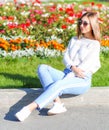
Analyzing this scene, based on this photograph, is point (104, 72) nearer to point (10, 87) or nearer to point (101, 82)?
point (101, 82)

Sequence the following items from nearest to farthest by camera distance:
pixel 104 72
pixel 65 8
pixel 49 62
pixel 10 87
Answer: pixel 10 87 < pixel 104 72 < pixel 49 62 < pixel 65 8

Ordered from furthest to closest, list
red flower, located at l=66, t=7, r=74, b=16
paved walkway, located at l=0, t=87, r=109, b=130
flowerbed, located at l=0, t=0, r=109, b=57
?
red flower, located at l=66, t=7, r=74, b=16 < flowerbed, located at l=0, t=0, r=109, b=57 < paved walkway, located at l=0, t=87, r=109, b=130

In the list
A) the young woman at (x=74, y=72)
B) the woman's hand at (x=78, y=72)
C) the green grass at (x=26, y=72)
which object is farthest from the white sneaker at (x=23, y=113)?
the green grass at (x=26, y=72)

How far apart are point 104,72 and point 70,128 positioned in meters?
1.77

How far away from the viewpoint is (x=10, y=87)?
655 cm

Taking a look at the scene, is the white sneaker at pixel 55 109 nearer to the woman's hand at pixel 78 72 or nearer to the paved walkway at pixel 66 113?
the paved walkway at pixel 66 113

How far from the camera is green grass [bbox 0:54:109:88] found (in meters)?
6.69

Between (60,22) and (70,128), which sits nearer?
(70,128)

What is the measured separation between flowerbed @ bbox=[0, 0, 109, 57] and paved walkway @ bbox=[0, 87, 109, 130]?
175cm

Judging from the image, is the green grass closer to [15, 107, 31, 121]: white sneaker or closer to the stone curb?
the stone curb

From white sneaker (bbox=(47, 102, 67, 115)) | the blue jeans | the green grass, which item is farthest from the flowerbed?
white sneaker (bbox=(47, 102, 67, 115))

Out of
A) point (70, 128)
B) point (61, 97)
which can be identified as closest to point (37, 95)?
point (61, 97)

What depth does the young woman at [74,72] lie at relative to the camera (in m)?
5.75

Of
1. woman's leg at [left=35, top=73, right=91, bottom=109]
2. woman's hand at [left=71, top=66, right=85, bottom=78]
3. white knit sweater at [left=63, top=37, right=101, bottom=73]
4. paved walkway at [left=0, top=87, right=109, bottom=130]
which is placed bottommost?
paved walkway at [left=0, top=87, right=109, bottom=130]
